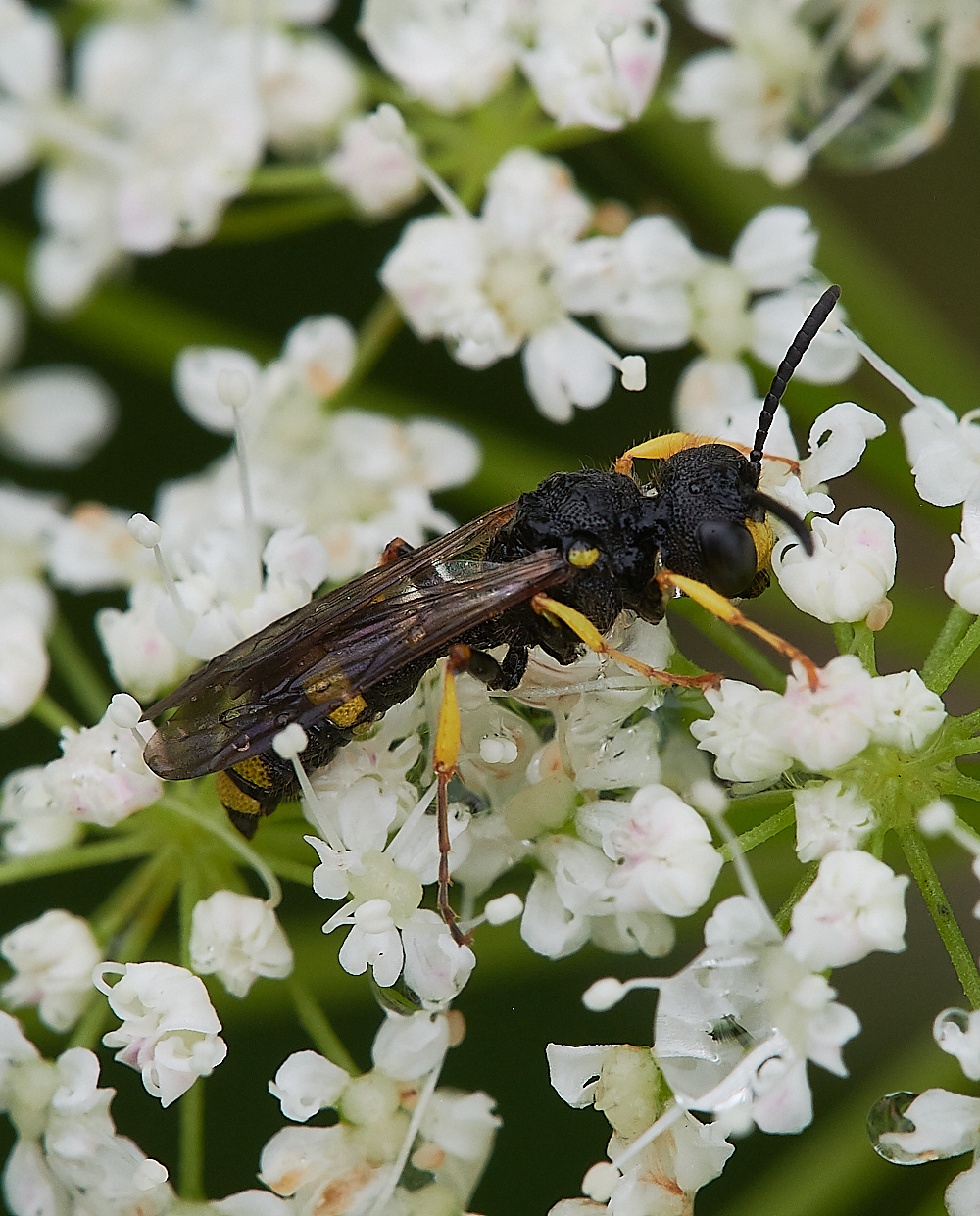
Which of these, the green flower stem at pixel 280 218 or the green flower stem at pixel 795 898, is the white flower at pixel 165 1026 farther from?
the green flower stem at pixel 280 218

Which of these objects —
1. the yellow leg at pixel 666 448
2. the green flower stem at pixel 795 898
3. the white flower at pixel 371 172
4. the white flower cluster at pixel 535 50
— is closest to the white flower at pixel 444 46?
the white flower cluster at pixel 535 50

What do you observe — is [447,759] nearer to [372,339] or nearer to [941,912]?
[941,912]

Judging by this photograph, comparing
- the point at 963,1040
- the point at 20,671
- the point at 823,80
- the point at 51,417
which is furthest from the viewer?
the point at 51,417

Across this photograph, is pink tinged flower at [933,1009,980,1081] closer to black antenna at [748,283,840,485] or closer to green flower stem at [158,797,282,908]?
black antenna at [748,283,840,485]

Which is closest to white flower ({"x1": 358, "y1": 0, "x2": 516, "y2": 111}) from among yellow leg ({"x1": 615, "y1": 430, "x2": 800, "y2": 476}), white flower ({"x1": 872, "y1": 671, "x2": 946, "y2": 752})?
yellow leg ({"x1": 615, "y1": 430, "x2": 800, "y2": 476})

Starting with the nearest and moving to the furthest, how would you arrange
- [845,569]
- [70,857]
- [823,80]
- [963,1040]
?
1. [963,1040]
2. [845,569]
3. [70,857]
4. [823,80]

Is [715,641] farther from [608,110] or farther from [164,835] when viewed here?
[608,110]

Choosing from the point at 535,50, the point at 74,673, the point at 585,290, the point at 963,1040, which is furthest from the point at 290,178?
the point at 963,1040
